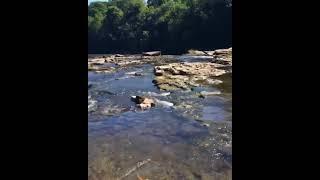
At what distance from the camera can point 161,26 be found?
57.1m

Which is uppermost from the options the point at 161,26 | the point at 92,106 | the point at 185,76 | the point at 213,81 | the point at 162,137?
the point at 161,26

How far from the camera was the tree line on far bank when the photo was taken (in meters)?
48.9

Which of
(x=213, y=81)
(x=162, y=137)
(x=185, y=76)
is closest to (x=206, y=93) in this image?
(x=213, y=81)

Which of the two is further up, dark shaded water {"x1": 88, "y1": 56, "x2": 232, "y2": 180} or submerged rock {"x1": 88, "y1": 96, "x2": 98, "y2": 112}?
submerged rock {"x1": 88, "y1": 96, "x2": 98, "y2": 112}

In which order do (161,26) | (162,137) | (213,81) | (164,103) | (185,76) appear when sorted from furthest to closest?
(161,26) < (185,76) < (213,81) < (164,103) < (162,137)

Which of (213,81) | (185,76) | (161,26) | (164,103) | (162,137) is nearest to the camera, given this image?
(162,137)

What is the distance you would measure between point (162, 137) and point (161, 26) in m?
48.6

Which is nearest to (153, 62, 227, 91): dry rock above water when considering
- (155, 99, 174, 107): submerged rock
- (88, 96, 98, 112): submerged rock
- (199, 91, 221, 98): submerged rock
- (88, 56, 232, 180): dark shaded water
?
(88, 56, 232, 180): dark shaded water

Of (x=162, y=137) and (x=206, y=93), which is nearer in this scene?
(x=162, y=137)

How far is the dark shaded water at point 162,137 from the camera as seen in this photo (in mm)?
7543

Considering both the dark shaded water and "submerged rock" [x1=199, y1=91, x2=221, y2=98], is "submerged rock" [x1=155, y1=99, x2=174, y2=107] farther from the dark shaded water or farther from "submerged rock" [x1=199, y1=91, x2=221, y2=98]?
"submerged rock" [x1=199, y1=91, x2=221, y2=98]

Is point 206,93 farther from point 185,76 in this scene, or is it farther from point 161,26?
point 161,26

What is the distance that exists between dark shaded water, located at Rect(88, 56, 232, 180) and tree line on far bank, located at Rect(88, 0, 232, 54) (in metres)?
31.2
